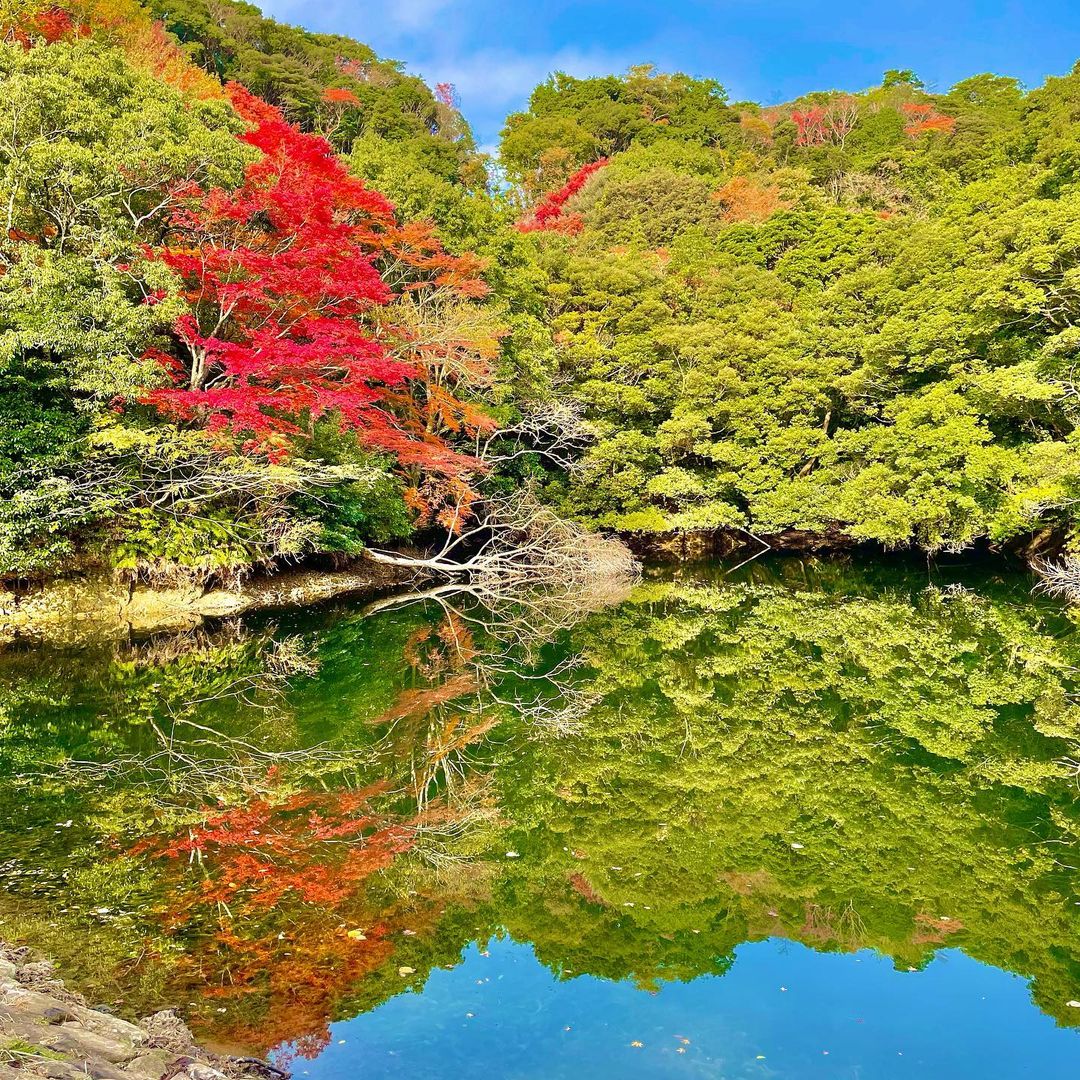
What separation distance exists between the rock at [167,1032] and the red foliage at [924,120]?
134 ft

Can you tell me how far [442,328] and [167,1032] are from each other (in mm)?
16156

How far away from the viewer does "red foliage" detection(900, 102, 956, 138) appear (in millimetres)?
34469

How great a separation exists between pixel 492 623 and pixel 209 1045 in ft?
37.3

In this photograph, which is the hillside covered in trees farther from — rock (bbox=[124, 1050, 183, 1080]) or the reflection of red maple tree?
rock (bbox=[124, 1050, 183, 1080])

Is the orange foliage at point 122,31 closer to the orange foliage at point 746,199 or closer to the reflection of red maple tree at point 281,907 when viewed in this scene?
the reflection of red maple tree at point 281,907

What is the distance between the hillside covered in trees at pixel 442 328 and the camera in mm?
12312

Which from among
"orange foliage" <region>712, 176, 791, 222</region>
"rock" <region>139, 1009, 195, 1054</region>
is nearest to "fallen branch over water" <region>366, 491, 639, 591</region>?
"rock" <region>139, 1009, 195, 1054</region>

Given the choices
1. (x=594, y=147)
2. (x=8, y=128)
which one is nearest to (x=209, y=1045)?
(x=8, y=128)

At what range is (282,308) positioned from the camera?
A: 15.2 meters

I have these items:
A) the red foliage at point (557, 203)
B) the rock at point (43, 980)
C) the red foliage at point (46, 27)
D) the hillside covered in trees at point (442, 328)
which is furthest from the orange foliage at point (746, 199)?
the rock at point (43, 980)

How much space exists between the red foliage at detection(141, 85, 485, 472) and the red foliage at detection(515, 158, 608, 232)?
17188 mm

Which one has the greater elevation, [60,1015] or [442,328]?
[442,328]

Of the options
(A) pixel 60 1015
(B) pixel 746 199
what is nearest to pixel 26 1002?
(A) pixel 60 1015

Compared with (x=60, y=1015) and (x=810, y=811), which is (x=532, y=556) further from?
(x=60, y=1015)
